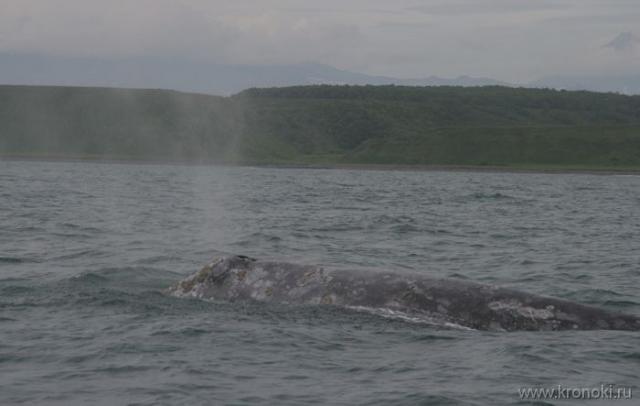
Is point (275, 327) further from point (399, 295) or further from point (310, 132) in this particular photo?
point (310, 132)

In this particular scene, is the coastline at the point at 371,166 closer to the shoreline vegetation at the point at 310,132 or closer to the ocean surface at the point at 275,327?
the shoreline vegetation at the point at 310,132

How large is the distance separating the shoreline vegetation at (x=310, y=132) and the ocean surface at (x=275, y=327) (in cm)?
9098

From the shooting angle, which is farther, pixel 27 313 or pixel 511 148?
pixel 511 148

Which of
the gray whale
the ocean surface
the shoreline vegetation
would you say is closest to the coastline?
the shoreline vegetation

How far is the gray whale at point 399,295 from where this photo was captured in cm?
1383

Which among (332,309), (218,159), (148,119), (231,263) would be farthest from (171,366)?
(148,119)

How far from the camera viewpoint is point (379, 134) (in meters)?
166

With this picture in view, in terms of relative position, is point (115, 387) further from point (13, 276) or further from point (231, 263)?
point (13, 276)

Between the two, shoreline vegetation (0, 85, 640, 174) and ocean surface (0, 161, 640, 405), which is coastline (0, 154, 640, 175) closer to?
shoreline vegetation (0, 85, 640, 174)

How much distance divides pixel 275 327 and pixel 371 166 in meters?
108

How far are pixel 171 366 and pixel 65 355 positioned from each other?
5.09ft

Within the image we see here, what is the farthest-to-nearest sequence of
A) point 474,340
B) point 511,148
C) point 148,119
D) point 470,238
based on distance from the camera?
point 148,119, point 511,148, point 470,238, point 474,340

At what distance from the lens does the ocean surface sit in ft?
36.2

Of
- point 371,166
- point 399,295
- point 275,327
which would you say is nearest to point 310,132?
point 371,166
